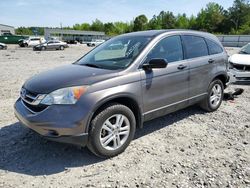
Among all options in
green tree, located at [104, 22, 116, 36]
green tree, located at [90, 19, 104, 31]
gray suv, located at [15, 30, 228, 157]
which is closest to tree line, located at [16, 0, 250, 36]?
green tree, located at [104, 22, 116, 36]

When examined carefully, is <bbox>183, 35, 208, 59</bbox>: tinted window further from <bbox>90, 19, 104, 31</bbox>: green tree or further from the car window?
<bbox>90, 19, 104, 31</bbox>: green tree

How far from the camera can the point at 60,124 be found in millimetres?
3246

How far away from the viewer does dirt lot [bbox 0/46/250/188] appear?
3166 mm

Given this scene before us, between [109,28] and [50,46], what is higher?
[109,28]

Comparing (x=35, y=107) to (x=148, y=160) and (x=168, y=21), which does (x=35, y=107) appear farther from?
(x=168, y=21)

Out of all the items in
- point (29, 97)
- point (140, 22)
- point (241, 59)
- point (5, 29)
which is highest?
point (140, 22)

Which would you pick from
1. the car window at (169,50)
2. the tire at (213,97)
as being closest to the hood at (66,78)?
the car window at (169,50)

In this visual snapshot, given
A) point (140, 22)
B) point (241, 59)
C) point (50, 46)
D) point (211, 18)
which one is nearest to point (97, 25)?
point (140, 22)

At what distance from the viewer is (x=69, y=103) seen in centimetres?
329

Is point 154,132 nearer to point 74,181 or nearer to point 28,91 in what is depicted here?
point 74,181

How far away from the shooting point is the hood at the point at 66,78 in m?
3.44

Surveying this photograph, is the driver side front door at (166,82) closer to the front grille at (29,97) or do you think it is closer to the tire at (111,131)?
the tire at (111,131)

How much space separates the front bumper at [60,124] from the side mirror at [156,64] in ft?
4.47

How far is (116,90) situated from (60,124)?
0.90 meters
